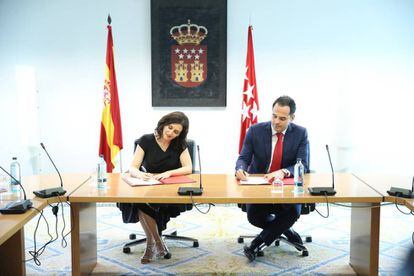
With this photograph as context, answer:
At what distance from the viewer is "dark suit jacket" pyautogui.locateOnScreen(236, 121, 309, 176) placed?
2.94 meters

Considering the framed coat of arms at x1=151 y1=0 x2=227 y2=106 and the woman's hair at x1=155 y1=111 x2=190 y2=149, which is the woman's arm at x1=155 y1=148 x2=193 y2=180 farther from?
the framed coat of arms at x1=151 y1=0 x2=227 y2=106

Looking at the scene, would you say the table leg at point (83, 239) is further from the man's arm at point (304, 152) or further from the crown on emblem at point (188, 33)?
the crown on emblem at point (188, 33)

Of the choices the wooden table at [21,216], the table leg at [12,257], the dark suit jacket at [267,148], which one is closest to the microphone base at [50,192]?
the wooden table at [21,216]

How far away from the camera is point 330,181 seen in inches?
105

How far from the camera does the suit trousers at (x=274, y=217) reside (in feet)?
9.04

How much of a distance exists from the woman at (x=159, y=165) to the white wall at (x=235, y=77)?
4.90 ft

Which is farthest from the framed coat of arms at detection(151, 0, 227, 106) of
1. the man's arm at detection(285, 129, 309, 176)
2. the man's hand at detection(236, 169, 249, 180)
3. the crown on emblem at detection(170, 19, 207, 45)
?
the man's hand at detection(236, 169, 249, 180)

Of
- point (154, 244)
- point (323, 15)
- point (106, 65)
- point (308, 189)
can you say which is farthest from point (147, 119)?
point (308, 189)

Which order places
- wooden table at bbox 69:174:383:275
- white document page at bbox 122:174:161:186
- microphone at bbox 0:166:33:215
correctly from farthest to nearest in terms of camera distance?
white document page at bbox 122:174:161:186
wooden table at bbox 69:174:383:275
microphone at bbox 0:166:33:215

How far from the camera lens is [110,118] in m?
4.12

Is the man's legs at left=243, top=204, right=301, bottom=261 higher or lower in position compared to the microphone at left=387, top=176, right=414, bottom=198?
lower

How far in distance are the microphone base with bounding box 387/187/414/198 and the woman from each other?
51.6 inches

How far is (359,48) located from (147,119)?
2.36 meters

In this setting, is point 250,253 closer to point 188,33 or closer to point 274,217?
point 274,217
